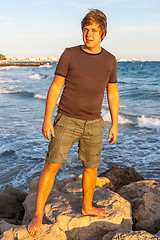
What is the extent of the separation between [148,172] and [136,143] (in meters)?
2.23

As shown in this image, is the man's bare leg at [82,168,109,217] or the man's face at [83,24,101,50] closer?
the man's face at [83,24,101,50]

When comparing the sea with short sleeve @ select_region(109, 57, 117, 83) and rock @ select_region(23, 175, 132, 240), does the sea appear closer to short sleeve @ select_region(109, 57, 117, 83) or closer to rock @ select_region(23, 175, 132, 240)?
rock @ select_region(23, 175, 132, 240)

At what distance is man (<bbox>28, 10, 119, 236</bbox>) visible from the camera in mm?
2430

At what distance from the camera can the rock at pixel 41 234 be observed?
2297 millimetres

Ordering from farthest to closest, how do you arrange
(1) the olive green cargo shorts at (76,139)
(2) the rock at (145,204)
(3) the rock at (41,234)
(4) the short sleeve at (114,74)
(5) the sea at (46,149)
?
(5) the sea at (46,149) → (2) the rock at (145,204) → (4) the short sleeve at (114,74) → (1) the olive green cargo shorts at (76,139) → (3) the rock at (41,234)

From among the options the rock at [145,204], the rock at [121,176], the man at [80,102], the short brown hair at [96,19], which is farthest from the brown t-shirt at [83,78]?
the rock at [121,176]

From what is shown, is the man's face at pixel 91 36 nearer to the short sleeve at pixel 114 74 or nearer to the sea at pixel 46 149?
the short sleeve at pixel 114 74

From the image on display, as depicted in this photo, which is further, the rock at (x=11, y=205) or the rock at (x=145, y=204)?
the rock at (x=11, y=205)

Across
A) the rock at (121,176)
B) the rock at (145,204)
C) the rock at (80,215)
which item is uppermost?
the rock at (80,215)

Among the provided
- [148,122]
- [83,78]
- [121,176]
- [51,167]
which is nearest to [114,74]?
[83,78]

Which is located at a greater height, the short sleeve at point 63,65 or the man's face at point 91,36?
the man's face at point 91,36

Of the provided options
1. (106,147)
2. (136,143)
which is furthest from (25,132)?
(136,143)

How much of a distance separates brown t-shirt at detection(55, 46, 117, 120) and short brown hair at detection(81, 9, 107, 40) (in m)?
0.24

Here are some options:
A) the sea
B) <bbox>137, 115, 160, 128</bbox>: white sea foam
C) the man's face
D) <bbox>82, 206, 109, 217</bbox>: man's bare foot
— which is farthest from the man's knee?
<bbox>137, 115, 160, 128</bbox>: white sea foam
